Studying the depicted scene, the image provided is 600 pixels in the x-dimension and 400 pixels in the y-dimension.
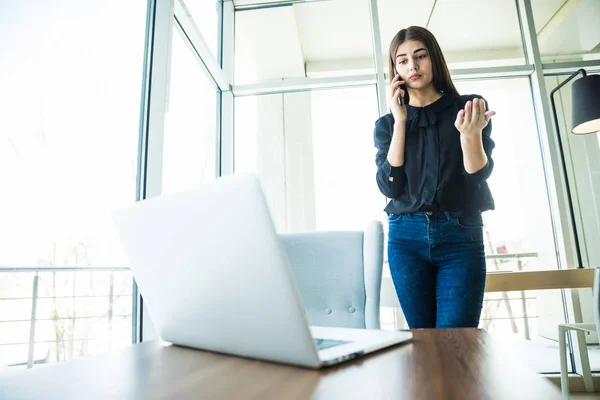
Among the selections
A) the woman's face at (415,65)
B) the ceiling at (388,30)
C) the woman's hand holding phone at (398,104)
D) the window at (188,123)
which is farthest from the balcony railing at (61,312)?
the ceiling at (388,30)

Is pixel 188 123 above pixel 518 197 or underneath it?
above

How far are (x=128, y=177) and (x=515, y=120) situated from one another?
265cm

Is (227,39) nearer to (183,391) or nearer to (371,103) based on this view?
(371,103)

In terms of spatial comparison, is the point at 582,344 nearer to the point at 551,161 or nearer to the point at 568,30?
the point at 551,161

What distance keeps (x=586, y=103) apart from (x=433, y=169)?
6.22 ft

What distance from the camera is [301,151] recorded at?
122 inches

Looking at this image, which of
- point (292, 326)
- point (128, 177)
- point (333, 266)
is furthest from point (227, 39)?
point (292, 326)

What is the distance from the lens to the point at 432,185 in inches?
45.4

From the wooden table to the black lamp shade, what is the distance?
2.48 meters

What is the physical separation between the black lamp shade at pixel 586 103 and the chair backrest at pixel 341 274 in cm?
206

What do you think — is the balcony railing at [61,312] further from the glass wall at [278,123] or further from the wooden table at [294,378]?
the wooden table at [294,378]

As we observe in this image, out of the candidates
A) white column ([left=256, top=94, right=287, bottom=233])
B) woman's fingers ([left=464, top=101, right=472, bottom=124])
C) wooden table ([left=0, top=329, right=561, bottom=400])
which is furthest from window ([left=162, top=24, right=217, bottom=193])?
wooden table ([left=0, top=329, right=561, bottom=400])

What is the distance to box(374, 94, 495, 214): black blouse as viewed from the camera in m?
1.14

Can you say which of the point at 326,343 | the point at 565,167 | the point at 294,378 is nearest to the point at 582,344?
the point at 565,167
